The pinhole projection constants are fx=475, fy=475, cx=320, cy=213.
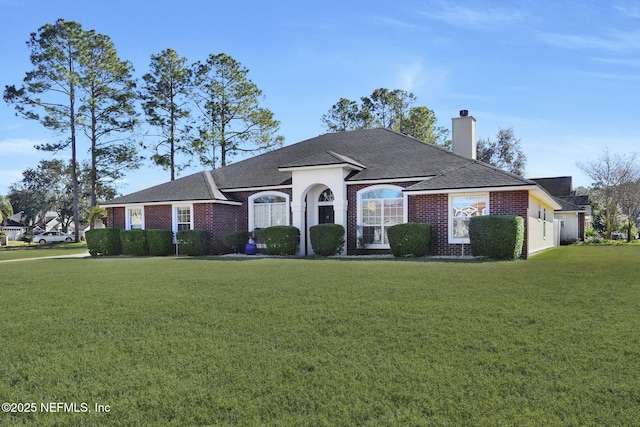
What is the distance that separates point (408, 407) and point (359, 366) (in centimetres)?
99

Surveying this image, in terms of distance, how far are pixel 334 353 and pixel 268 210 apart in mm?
16779

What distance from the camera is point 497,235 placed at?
1527cm

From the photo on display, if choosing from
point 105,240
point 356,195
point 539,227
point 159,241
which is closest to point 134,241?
point 159,241

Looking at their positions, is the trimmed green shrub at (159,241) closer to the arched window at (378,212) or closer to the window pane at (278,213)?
the window pane at (278,213)

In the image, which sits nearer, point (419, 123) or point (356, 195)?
point (356, 195)

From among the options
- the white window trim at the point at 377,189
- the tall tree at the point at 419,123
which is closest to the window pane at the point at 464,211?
the white window trim at the point at 377,189

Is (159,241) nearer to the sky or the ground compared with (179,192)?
nearer to the ground

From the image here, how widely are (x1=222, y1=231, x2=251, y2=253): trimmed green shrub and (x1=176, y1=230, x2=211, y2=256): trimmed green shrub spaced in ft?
2.90

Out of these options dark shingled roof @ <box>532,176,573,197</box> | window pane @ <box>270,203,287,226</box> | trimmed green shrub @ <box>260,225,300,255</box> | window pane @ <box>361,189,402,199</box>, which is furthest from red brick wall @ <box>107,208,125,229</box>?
dark shingled roof @ <box>532,176,573,197</box>

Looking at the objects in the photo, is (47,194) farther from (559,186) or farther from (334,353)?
(334,353)

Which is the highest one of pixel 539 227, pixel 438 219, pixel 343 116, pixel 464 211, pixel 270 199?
pixel 343 116

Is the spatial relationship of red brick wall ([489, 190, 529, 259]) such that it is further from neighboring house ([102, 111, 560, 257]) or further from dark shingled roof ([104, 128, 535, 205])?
dark shingled roof ([104, 128, 535, 205])

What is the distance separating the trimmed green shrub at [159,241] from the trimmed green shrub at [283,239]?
5.17 metres

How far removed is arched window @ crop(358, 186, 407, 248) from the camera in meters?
18.8
